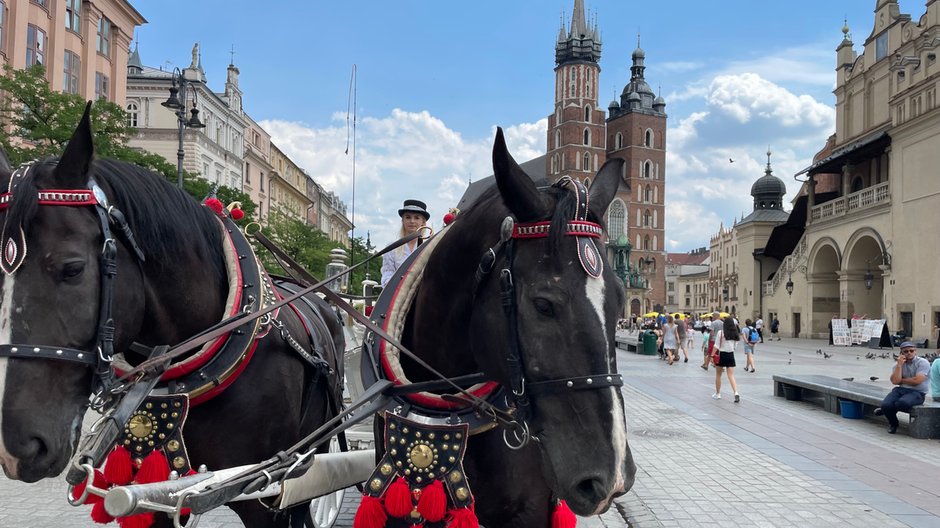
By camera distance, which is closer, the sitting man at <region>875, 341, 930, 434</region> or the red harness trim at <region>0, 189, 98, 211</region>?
the red harness trim at <region>0, 189, 98, 211</region>

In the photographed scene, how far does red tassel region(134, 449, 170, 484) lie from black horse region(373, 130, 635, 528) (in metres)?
1.09

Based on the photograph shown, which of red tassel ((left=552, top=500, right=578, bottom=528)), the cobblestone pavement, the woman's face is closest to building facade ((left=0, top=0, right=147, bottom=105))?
the cobblestone pavement

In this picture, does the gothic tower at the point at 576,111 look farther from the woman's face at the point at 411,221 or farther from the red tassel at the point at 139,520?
the red tassel at the point at 139,520

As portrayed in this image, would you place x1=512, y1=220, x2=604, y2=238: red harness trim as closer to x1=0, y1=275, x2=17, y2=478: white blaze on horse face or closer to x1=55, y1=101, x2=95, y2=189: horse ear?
x1=55, y1=101, x2=95, y2=189: horse ear

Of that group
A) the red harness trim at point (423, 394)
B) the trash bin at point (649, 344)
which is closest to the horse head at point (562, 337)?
the red harness trim at point (423, 394)

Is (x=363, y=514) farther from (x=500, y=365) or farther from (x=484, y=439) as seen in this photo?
(x=500, y=365)

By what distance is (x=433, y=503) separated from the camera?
246cm

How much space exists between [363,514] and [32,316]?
50.1 inches

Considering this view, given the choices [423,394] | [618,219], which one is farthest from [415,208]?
[618,219]

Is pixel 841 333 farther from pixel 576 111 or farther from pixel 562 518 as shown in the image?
pixel 576 111

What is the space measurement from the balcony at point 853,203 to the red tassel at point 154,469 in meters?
36.9

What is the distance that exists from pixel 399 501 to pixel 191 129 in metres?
Result: 44.2

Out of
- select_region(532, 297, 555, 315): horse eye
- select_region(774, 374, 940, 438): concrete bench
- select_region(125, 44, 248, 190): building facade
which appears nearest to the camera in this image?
select_region(532, 297, 555, 315): horse eye

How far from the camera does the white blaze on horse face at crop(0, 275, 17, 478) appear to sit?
1947 mm
